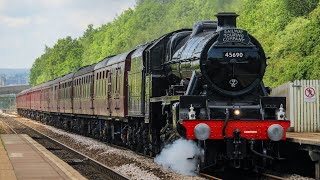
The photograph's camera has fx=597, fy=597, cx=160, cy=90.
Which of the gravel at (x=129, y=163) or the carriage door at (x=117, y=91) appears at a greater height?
the carriage door at (x=117, y=91)

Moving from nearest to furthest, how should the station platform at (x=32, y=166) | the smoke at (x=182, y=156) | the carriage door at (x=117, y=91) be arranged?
the station platform at (x=32, y=166), the smoke at (x=182, y=156), the carriage door at (x=117, y=91)

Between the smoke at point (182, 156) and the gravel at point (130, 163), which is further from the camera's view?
the gravel at point (130, 163)

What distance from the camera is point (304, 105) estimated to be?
1889cm

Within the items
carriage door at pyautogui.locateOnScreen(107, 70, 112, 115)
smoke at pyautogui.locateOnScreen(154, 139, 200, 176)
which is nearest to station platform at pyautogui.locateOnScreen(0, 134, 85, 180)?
smoke at pyautogui.locateOnScreen(154, 139, 200, 176)

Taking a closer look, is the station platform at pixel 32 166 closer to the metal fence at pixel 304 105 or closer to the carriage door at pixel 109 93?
the carriage door at pixel 109 93

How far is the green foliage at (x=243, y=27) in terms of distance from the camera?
38.8 metres

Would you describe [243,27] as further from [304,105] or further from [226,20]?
[226,20]

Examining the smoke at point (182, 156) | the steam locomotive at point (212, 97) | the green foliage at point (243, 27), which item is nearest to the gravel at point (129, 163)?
the smoke at point (182, 156)

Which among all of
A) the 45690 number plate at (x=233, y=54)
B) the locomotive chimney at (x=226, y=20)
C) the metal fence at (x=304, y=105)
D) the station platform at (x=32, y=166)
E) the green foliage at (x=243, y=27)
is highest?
the green foliage at (x=243, y=27)

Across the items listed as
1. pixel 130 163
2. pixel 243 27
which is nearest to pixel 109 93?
pixel 130 163

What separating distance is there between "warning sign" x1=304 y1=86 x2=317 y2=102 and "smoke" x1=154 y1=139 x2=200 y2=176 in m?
5.74

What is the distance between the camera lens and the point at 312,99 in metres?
18.9

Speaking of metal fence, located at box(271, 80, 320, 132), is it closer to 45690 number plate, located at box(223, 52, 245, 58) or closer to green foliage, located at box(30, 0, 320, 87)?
45690 number plate, located at box(223, 52, 245, 58)

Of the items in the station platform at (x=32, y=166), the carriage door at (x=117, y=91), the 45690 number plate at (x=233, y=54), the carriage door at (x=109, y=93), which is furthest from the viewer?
the carriage door at (x=109, y=93)
